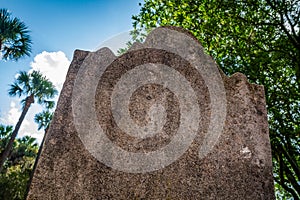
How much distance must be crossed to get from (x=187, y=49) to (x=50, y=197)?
82.1 inches

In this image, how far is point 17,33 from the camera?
14.4 m

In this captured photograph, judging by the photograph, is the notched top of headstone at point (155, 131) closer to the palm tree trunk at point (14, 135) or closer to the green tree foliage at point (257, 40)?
the green tree foliage at point (257, 40)

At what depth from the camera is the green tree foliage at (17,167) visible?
15.8m

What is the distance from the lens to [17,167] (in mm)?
21234

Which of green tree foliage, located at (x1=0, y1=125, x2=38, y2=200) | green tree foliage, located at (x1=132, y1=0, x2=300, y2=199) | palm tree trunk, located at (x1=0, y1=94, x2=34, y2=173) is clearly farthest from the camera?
green tree foliage, located at (x1=0, y1=125, x2=38, y2=200)

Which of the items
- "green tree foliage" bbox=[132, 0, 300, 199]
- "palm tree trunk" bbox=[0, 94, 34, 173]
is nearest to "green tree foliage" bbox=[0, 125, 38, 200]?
"palm tree trunk" bbox=[0, 94, 34, 173]

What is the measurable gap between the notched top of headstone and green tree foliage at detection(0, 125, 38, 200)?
51.6ft

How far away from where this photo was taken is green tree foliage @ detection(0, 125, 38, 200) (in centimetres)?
1576

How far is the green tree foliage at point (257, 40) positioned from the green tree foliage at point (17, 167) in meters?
14.1

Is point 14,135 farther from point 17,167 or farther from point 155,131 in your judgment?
point 155,131

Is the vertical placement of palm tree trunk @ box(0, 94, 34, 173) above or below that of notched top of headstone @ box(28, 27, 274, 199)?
above

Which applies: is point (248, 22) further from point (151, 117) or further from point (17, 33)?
point (17, 33)

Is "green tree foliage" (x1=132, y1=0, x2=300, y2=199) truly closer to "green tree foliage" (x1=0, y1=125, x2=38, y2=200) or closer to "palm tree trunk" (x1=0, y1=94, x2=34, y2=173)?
"palm tree trunk" (x1=0, y1=94, x2=34, y2=173)

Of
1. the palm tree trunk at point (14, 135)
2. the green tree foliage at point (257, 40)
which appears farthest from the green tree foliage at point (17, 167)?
the green tree foliage at point (257, 40)
